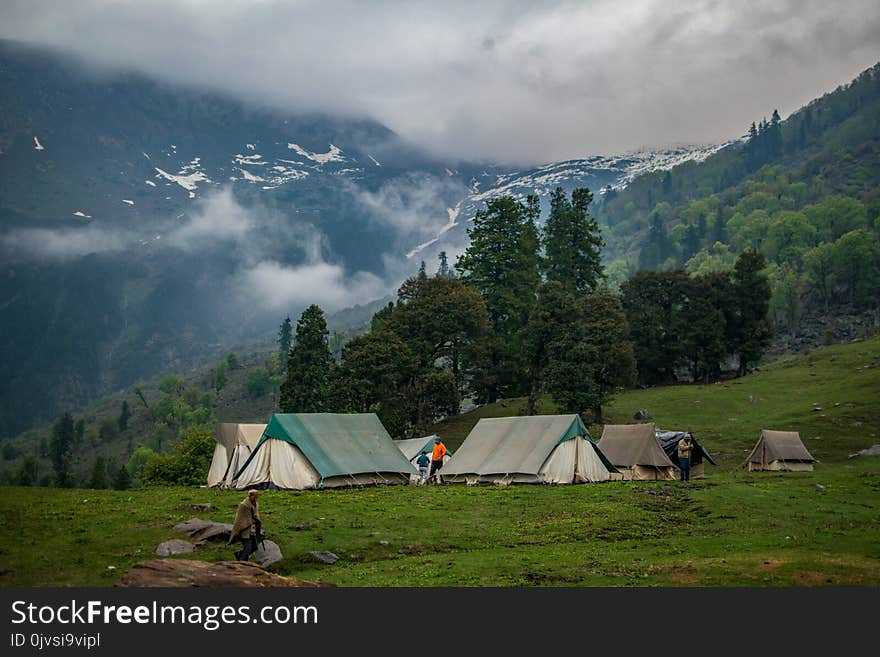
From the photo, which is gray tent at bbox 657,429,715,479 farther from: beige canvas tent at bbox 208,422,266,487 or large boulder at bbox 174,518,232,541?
large boulder at bbox 174,518,232,541

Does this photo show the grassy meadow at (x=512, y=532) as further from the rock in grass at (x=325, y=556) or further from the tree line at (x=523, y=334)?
the tree line at (x=523, y=334)

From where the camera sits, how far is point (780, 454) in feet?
160

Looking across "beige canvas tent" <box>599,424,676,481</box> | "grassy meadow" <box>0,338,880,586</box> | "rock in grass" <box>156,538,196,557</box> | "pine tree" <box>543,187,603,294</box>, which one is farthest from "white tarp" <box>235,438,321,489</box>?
"pine tree" <box>543,187,603,294</box>

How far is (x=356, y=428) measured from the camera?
47.2 meters

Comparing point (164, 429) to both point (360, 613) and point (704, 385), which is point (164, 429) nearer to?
point (704, 385)

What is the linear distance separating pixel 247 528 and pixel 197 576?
4.02 meters

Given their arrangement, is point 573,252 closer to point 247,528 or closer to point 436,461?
point 436,461

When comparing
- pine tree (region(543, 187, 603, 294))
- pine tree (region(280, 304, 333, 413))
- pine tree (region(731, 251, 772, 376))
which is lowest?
pine tree (region(280, 304, 333, 413))

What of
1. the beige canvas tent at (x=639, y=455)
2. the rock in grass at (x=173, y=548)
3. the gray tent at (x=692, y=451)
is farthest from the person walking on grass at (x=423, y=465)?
the rock in grass at (x=173, y=548)

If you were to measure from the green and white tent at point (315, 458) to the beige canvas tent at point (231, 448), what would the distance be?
3068mm

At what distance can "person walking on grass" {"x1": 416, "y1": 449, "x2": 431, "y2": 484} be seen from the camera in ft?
153

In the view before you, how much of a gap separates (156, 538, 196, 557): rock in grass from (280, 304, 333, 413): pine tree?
160ft

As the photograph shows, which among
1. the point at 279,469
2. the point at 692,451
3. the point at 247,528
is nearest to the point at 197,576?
the point at 247,528

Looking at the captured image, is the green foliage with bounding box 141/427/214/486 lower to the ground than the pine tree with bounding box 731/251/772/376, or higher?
lower
